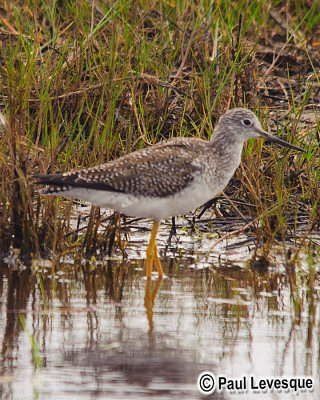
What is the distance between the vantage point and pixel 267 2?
9.95 m

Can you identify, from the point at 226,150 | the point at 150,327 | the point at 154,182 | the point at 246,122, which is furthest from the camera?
the point at 246,122

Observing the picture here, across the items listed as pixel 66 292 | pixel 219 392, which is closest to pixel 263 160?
pixel 66 292

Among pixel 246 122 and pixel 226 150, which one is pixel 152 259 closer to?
pixel 226 150

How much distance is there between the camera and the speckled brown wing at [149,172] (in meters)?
6.18

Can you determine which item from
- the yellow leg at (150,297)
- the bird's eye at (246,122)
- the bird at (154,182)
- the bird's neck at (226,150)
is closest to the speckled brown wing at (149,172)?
the bird at (154,182)

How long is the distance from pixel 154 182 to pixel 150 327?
149cm

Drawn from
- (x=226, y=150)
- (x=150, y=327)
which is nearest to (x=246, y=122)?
(x=226, y=150)

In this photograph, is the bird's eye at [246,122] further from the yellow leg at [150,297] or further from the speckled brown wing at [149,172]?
the yellow leg at [150,297]

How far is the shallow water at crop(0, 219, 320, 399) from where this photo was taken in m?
4.23

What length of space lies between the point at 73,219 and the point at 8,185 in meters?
1.28

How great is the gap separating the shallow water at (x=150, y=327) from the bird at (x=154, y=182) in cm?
44

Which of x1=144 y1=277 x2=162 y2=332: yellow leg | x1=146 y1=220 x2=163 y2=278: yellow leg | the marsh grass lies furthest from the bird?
the marsh grass

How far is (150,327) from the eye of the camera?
5082 millimetres

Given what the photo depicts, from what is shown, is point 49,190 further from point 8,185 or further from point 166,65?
point 166,65
